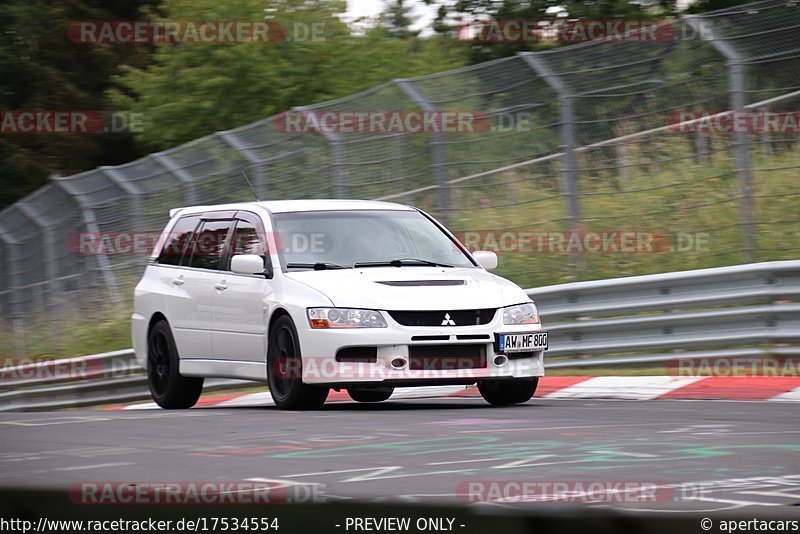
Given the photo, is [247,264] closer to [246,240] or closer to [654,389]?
[246,240]

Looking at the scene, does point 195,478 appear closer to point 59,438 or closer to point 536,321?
point 59,438

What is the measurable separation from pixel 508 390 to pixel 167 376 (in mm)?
3001

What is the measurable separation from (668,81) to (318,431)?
6.38 metres

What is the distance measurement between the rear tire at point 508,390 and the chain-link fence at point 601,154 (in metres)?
3.12

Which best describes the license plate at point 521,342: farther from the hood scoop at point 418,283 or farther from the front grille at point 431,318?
the hood scoop at point 418,283

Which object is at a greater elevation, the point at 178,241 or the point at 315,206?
the point at 315,206

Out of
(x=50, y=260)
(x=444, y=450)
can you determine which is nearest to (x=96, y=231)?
(x=50, y=260)

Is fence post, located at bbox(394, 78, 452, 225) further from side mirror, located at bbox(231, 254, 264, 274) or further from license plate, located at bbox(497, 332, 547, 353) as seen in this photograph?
license plate, located at bbox(497, 332, 547, 353)

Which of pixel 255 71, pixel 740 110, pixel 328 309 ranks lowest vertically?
pixel 328 309

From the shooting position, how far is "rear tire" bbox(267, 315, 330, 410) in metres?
9.52

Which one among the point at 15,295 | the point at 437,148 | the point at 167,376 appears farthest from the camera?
the point at 15,295

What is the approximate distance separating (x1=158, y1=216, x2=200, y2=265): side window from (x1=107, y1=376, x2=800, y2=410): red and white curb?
155 centimetres

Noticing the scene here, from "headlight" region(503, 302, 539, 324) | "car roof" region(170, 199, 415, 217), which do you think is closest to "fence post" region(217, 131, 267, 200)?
"car roof" region(170, 199, 415, 217)

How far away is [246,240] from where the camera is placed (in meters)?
10.8
